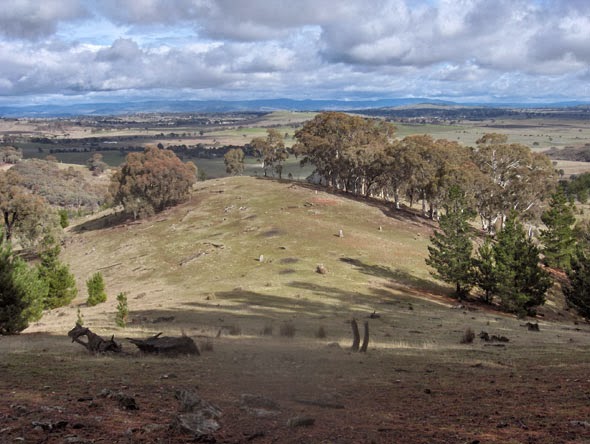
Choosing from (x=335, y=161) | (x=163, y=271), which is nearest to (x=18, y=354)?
(x=163, y=271)

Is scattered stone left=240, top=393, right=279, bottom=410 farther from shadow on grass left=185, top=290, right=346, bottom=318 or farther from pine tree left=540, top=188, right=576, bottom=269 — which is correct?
pine tree left=540, top=188, right=576, bottom=269

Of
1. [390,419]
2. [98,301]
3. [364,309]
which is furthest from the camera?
[98,301]

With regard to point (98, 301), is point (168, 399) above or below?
above

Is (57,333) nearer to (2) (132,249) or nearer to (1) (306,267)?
(1) (306,267)

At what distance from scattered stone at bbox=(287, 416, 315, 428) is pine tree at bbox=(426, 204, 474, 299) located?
36307mm

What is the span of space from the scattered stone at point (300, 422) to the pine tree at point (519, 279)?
34.3m

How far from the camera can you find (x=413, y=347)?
20.6 meters

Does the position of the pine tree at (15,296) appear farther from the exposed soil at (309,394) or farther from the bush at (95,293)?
the bush at (95,293)

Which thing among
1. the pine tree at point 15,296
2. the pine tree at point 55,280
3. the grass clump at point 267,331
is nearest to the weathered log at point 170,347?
the grass clump at point 267,331

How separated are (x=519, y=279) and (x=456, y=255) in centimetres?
552

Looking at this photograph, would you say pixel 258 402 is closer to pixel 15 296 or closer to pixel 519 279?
pixel 15 296

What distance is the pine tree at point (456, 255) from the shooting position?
4359cm

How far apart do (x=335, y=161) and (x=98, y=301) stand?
61.4m

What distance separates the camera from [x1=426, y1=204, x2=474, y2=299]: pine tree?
4359 cm
